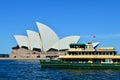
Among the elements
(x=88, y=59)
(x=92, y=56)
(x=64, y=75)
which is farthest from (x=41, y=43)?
(x=64, y=75)

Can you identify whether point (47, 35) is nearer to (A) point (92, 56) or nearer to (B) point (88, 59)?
(B) point (88, 59)

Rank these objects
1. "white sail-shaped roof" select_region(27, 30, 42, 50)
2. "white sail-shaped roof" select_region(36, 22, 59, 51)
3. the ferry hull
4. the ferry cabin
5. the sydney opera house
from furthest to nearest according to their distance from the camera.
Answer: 1. "white sail-shaped roof" select_region(27, 30, 42, 50)
2. the sydney opera house
3. "white sail-shaped roof" select_region(36, 22, 59, 51)
4. the ferry cabin
5. the ferry hull

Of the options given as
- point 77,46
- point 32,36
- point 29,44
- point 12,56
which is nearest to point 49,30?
point 32,36

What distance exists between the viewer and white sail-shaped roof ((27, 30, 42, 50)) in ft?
534

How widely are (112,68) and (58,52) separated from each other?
11957cm

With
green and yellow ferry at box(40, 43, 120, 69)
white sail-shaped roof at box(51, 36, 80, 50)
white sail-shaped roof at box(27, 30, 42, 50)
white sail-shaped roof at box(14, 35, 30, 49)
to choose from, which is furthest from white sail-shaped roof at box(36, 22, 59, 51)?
green and yellow ferry at box(40, 43, 120, 69)

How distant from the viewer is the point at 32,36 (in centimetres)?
16550

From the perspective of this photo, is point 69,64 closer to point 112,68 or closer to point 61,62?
point 61,62

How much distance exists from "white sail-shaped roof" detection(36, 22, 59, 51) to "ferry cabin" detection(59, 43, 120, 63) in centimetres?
8759

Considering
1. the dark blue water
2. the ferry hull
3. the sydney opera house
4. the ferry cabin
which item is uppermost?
the sydney opera house

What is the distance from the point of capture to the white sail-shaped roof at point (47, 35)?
155000 mm

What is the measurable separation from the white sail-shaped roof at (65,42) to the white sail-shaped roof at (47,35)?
14.0 feet

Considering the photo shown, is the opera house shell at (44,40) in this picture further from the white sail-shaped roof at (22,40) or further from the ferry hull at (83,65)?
the ferry hull at (83,65)

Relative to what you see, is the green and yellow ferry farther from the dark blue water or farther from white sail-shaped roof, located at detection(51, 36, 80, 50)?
white sail-shaped roof, located at detection(51, 36, 80, 50)
